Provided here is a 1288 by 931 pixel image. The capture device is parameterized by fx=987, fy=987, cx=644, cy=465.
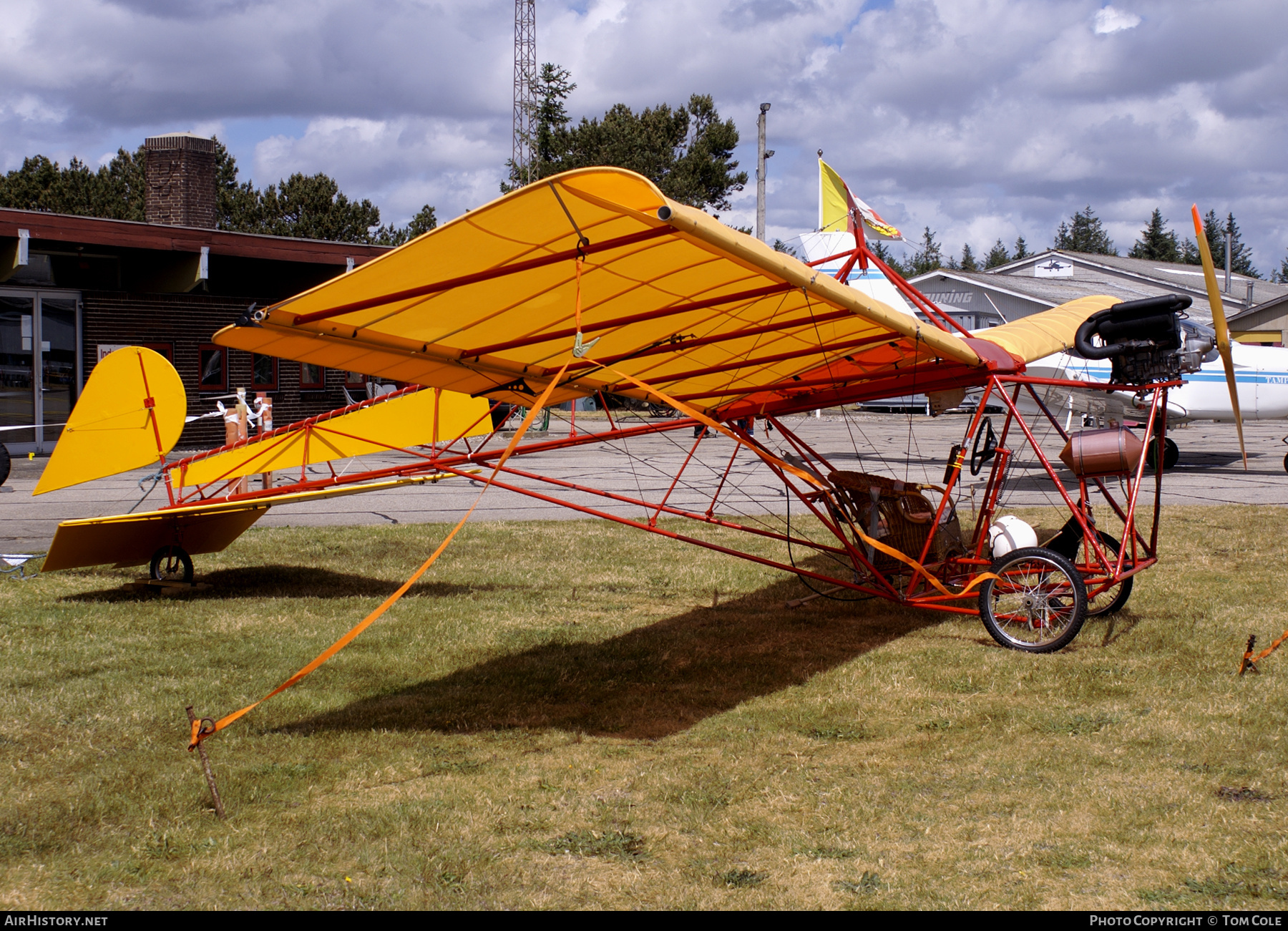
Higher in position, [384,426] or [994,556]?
[384,426]

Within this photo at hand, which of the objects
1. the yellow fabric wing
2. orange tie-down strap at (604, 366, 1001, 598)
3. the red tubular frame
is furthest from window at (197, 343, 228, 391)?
Result: the yellow fabric wing

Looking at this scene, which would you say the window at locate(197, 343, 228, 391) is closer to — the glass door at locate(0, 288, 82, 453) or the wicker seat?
the glass door at locate(0, 288, 82, 453)

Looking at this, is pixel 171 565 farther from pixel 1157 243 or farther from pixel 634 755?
pixel 1157 243

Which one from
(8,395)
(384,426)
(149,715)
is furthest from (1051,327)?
(8,395)

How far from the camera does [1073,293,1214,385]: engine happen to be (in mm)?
6836

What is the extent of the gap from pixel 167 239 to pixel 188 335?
2448 millimetres

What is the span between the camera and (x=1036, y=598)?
6.73 m

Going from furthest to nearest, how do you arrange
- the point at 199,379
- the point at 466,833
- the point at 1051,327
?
the point at 199,379 < the point at 1051,327 < the point at 466,833

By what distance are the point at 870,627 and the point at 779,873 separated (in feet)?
14.1

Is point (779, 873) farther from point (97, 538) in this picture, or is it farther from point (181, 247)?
point (181, 247)

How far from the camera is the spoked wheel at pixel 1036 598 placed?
6602 mm

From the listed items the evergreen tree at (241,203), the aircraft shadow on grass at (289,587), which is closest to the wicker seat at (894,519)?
the aircraft shadow on grass at (289,587)

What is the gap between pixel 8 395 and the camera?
2130cm

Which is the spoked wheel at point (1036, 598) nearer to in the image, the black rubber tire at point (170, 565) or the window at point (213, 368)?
the black rubber tire at point (170, 565)
